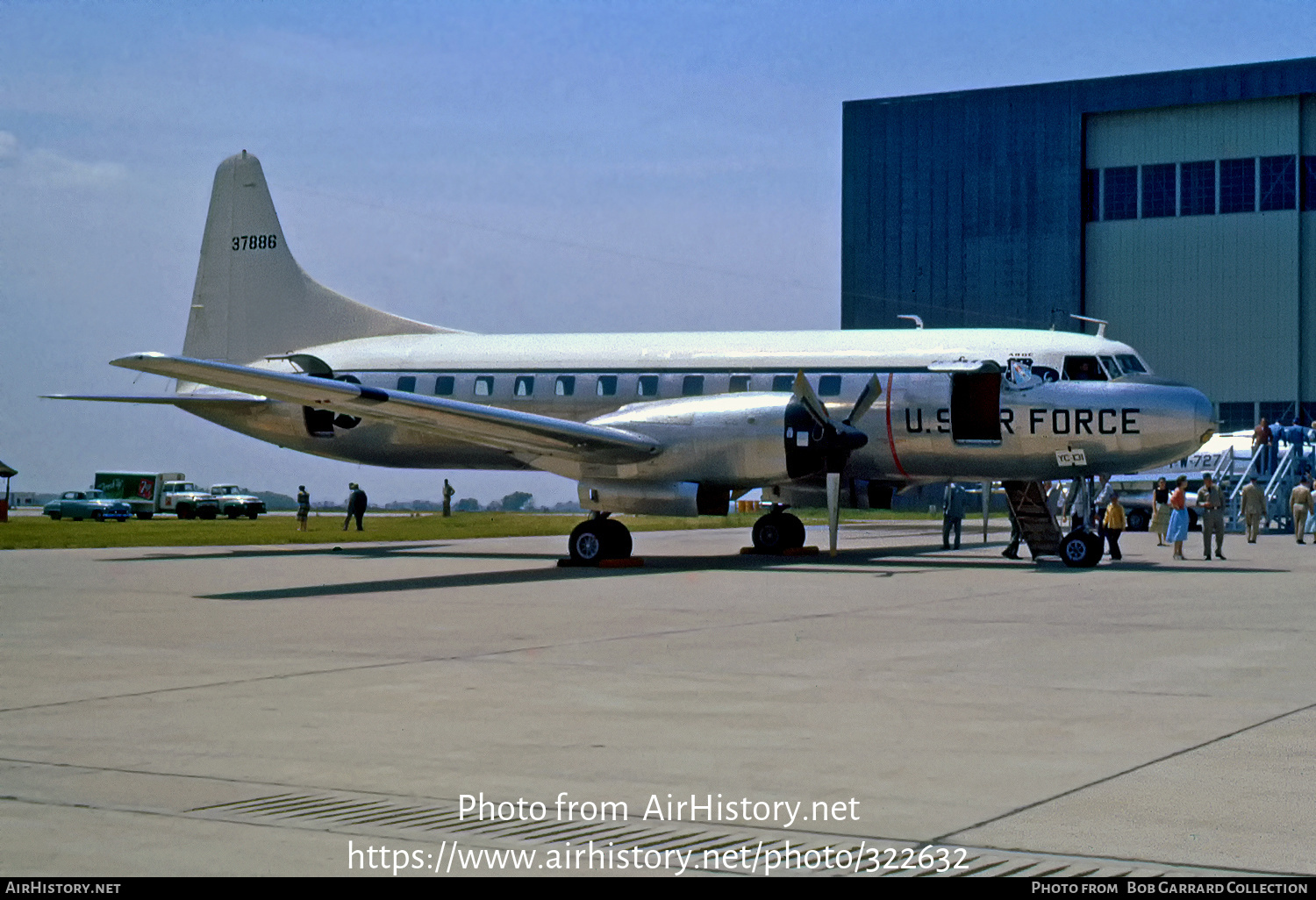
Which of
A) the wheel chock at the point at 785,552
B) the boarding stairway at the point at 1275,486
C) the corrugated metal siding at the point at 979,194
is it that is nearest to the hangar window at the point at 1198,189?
the corrugated metal siding at the point at 979,194

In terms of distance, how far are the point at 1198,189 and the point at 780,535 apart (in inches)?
1543

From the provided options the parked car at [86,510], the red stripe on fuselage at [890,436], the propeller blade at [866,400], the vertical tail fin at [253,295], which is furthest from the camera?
the parked car at [86,510]

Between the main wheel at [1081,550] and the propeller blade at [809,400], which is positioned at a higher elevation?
the propeller blade at [809,400]

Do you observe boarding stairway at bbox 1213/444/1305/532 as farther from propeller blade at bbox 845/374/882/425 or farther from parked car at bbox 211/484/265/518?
parked car at bbox 211/484/265/518

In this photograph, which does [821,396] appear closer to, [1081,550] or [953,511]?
[1081,550]

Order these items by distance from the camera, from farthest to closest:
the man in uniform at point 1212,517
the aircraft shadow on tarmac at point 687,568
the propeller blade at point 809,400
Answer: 1. the man in uniform at point 1212,517
2. the propeller blade at point 809,400
3. the aircraft shadow on tarmac at point 687,568

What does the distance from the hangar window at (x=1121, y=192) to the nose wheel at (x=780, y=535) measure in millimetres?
38410

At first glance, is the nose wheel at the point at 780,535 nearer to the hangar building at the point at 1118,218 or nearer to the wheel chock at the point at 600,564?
the wheel chock at the point at 600,564

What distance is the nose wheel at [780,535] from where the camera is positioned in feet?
83.7

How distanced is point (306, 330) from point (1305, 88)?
1697 inches

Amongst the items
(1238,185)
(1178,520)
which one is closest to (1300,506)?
(1178,520)

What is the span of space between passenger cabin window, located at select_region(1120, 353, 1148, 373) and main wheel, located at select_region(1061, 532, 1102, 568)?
266 cm

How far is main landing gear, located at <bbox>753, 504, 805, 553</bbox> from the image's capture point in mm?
25500

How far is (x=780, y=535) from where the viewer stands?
2550 centimetres
